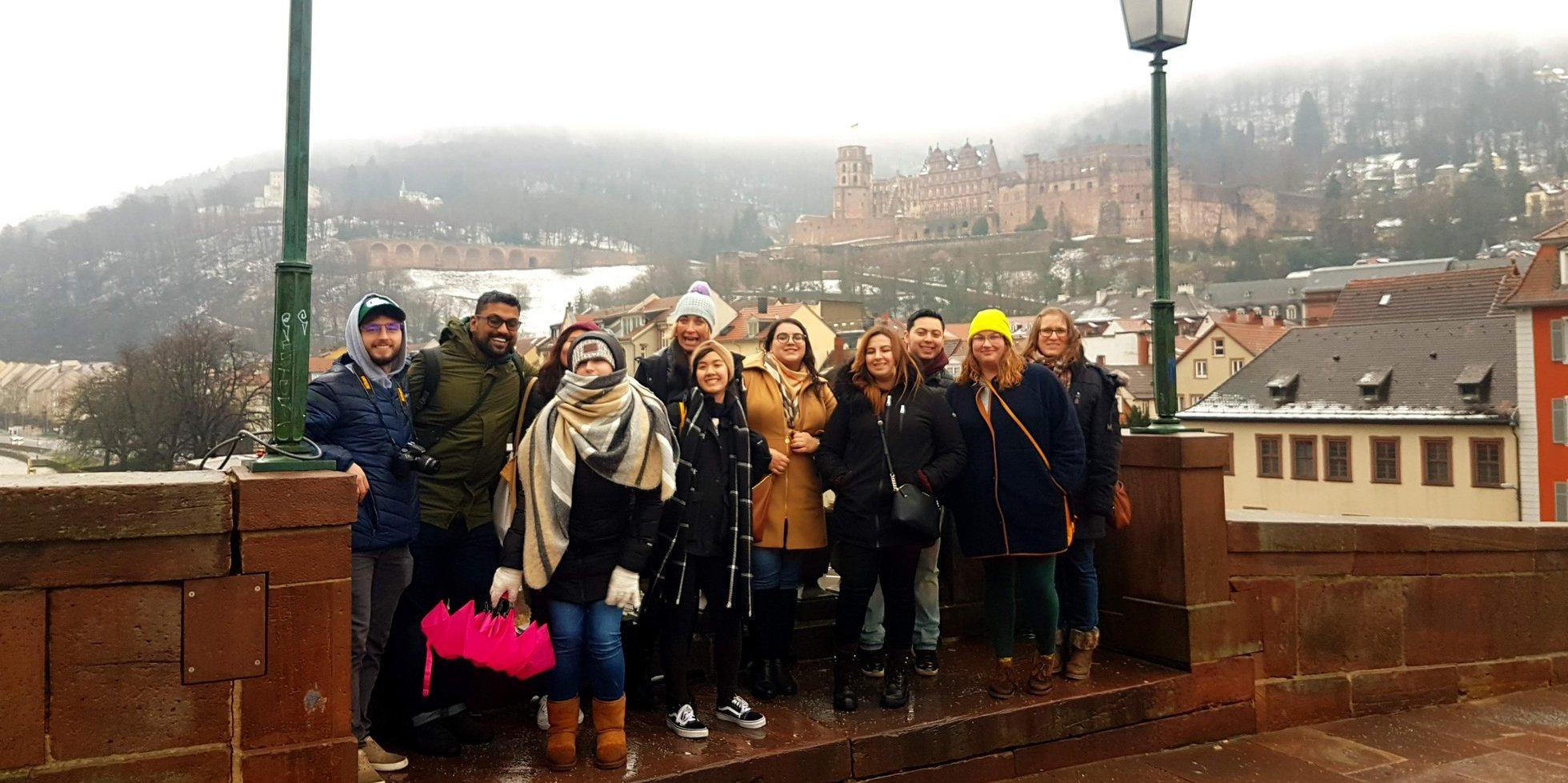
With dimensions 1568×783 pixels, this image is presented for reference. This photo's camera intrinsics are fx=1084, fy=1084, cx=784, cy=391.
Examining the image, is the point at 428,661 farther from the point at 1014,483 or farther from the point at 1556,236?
the point at 1556,236

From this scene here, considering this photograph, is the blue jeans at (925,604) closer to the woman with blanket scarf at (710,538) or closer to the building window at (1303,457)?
the woman with blanket scarf at (710,538)

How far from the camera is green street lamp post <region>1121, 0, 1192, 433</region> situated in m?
4.95

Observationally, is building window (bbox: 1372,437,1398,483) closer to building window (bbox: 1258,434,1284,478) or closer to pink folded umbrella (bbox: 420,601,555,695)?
building window (bbox: 1258,434,1284,478)

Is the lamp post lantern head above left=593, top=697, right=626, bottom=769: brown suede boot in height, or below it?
above

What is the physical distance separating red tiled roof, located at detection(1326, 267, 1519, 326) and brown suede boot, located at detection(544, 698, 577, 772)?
146ft

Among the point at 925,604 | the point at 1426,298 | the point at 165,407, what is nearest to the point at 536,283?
the point at 165,407

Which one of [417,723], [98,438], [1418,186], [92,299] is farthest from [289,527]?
[1418,186]

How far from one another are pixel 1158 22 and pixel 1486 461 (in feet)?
115

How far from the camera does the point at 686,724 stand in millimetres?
3730

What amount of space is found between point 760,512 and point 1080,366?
154 centimetres

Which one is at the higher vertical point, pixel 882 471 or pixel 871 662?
pixel 882 471

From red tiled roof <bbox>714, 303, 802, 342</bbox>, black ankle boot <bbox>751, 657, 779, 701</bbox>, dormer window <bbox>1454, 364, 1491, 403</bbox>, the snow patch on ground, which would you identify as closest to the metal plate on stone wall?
black ankle boot <bbox>751, 657, 779, 701</bbox>

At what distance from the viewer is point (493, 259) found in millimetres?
140375

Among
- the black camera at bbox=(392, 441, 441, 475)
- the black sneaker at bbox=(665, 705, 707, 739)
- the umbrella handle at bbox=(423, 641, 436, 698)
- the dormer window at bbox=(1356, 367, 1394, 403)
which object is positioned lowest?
the black sneaker at bbox=(665, 705, 707, 739)
